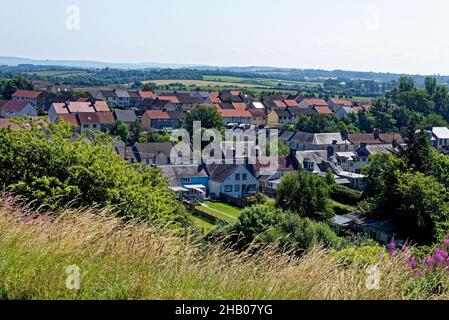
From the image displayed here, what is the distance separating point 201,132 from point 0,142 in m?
43.3

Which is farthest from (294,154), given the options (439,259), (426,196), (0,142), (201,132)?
(439,259)

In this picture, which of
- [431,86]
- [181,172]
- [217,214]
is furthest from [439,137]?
Result: [217,214]

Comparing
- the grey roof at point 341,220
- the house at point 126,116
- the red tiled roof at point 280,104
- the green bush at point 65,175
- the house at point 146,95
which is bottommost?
the grey roof at point 341,220

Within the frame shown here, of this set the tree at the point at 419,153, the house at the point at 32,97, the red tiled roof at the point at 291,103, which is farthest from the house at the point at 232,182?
the red tiled roof at the point at 291,103

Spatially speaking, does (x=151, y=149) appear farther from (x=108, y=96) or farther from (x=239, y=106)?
(x=108, y=96)

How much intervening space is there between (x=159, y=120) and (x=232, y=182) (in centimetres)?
3665

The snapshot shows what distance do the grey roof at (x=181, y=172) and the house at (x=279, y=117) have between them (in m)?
46.5

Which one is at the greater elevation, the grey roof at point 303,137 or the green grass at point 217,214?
the grey roof at point 303,137

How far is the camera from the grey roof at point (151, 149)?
45281 mm

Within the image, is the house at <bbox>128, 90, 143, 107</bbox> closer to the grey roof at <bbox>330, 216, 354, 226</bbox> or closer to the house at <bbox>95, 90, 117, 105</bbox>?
the house at <bbox>95, 90, 117, 105</bbox>

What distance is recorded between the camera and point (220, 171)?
40344 mm

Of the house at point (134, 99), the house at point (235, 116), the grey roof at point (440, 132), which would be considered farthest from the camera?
the house at point (134, 99)

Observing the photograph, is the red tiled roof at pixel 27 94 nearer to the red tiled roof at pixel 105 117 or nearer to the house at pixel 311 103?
the red tiled roof at pixel 105 117

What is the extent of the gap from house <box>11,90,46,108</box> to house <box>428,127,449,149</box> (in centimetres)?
5786
